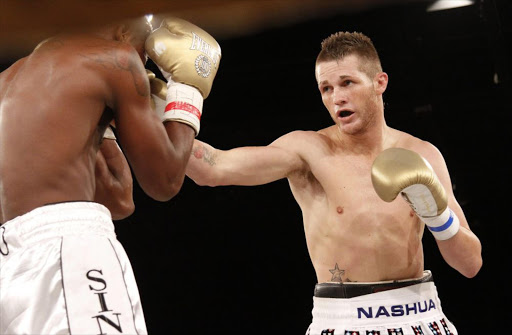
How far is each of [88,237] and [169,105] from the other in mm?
433

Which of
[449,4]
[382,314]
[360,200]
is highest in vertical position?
[449,4]

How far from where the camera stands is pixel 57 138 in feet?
4.63

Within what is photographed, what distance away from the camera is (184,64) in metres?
1.71

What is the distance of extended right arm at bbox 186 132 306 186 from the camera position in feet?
7.41

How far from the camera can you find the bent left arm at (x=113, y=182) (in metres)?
1.85

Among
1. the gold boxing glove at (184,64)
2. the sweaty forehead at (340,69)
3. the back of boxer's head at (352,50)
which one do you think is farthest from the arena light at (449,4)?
the gold boxing glove at (184,64)

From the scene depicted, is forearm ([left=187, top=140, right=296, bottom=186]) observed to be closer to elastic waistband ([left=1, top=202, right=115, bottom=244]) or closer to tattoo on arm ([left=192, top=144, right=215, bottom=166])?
tattoo on arm ([left=192, top=144, right=215, bottom=166])

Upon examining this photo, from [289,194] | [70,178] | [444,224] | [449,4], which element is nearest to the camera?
[70,178]

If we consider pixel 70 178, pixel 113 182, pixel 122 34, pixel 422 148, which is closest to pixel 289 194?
pixel 422 148

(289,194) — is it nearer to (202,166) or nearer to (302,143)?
(302,143)

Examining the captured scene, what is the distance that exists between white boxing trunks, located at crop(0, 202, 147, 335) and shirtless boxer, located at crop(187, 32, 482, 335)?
878 mm

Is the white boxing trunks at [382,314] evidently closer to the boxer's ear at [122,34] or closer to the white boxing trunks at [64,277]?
the white boxing trunks at [64,277]

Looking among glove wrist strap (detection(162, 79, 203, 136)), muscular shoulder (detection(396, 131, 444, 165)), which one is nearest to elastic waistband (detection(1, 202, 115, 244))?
glove wrist strap (detection(162, 79, 203, 136))

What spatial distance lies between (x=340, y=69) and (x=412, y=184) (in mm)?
601
